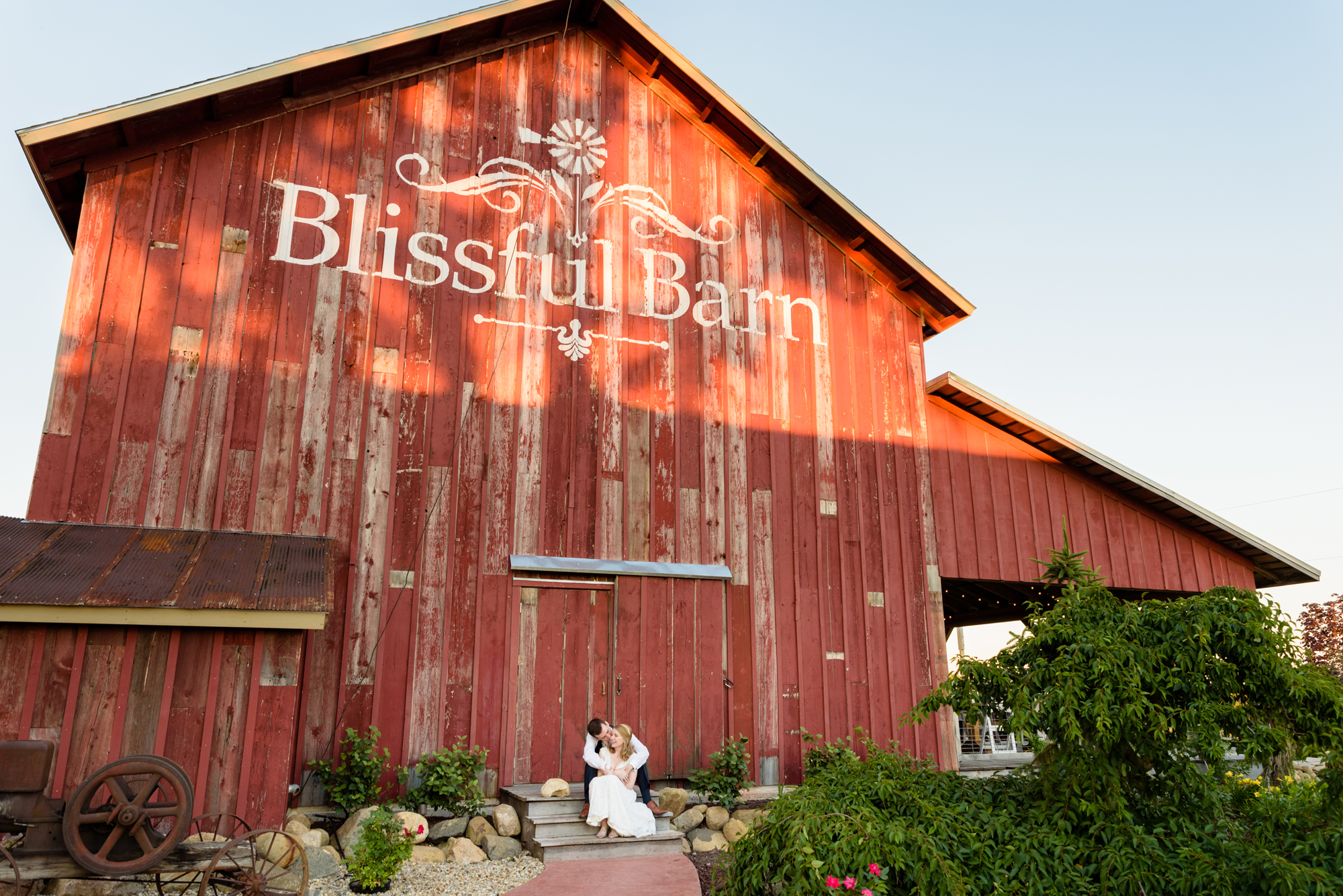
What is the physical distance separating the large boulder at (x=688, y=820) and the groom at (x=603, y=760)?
20cm

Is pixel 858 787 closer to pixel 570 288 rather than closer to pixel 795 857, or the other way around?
pixel 795 857

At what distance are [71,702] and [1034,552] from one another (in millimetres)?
11113

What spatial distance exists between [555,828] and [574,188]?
23.9ft

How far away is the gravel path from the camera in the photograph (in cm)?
684

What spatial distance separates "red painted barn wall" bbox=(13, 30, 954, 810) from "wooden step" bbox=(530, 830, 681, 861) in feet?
5.64

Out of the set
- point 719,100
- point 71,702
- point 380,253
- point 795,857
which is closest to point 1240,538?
point 719,100

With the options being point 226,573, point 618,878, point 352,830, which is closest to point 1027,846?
point 618,878

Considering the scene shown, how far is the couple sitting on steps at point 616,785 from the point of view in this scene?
310 inches

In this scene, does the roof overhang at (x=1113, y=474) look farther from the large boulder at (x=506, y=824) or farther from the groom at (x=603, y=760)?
the large boulder at (x=506, y=824)

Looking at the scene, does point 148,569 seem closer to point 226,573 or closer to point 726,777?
point 226,573

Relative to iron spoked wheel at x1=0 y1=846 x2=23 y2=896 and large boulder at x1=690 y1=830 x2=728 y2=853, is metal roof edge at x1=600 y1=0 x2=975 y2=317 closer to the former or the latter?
large boulder at x1=690 y1=830 x2=728 y2=853

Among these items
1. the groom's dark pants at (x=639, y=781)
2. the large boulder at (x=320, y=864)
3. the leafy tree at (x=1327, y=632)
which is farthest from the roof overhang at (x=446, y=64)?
the leafy tree at (x=1327, y=632)

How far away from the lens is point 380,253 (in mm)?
10047

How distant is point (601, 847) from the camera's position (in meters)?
7.67
